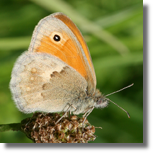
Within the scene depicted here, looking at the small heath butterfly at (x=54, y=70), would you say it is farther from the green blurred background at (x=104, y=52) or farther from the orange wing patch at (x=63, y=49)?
the green blurred background at (x=104, y=52)

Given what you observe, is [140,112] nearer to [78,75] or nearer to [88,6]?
[78,75]

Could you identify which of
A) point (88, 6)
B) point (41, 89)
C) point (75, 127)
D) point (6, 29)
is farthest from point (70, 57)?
point (88, 6)

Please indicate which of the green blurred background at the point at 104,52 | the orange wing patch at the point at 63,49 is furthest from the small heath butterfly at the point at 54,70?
the green blurred background at the point at 104,52

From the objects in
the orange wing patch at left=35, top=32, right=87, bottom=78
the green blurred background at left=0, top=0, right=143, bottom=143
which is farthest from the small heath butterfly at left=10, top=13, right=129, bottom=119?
the green blurred background at left=0, top=0, right=143, bottom=143

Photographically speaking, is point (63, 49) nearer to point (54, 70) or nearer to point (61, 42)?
point (61, 42)

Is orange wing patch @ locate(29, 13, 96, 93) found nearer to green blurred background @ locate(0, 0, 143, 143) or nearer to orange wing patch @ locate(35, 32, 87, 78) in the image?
orange wing patch @ locate(35, 32, 87, 78)

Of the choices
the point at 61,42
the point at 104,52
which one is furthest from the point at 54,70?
the point at 104,52
